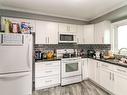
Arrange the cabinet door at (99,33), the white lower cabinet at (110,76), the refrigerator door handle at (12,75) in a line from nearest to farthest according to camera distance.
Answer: the refrigerator door handle at (12,75)
the white lower cabinet at (110,76)
the cabinet door at (99,33)

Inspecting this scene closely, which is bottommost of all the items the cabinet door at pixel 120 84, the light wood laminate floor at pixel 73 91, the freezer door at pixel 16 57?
the light wood laminate floor at pixel 73 91

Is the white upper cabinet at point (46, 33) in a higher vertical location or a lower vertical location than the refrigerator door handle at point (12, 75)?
higher

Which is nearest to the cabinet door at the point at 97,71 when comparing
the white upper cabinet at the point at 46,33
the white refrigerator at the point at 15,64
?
the white upper cabinet at the point at 46,33

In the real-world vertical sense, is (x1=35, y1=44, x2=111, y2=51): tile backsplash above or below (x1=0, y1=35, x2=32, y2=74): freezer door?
above

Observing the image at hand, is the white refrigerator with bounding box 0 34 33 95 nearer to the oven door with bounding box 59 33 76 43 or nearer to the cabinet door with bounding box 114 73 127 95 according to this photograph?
the oven door with bounding box 59 33 76 43

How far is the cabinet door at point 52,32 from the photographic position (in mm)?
3359

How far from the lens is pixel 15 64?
7.32 ft

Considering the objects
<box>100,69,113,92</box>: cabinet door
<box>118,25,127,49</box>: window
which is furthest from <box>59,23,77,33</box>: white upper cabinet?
<box>100,69,113,92</box>: cabinet door

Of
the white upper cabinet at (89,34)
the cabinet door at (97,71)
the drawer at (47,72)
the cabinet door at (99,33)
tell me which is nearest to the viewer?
the drawer at (47,72)

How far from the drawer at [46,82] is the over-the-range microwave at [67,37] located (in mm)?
1304

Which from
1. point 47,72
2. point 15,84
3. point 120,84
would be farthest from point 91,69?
point 15,84

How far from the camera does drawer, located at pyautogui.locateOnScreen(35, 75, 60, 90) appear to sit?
2947 millimetres

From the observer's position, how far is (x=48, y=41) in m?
3.34

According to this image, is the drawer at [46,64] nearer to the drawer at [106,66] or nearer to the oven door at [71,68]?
the oven door at [71,68]
